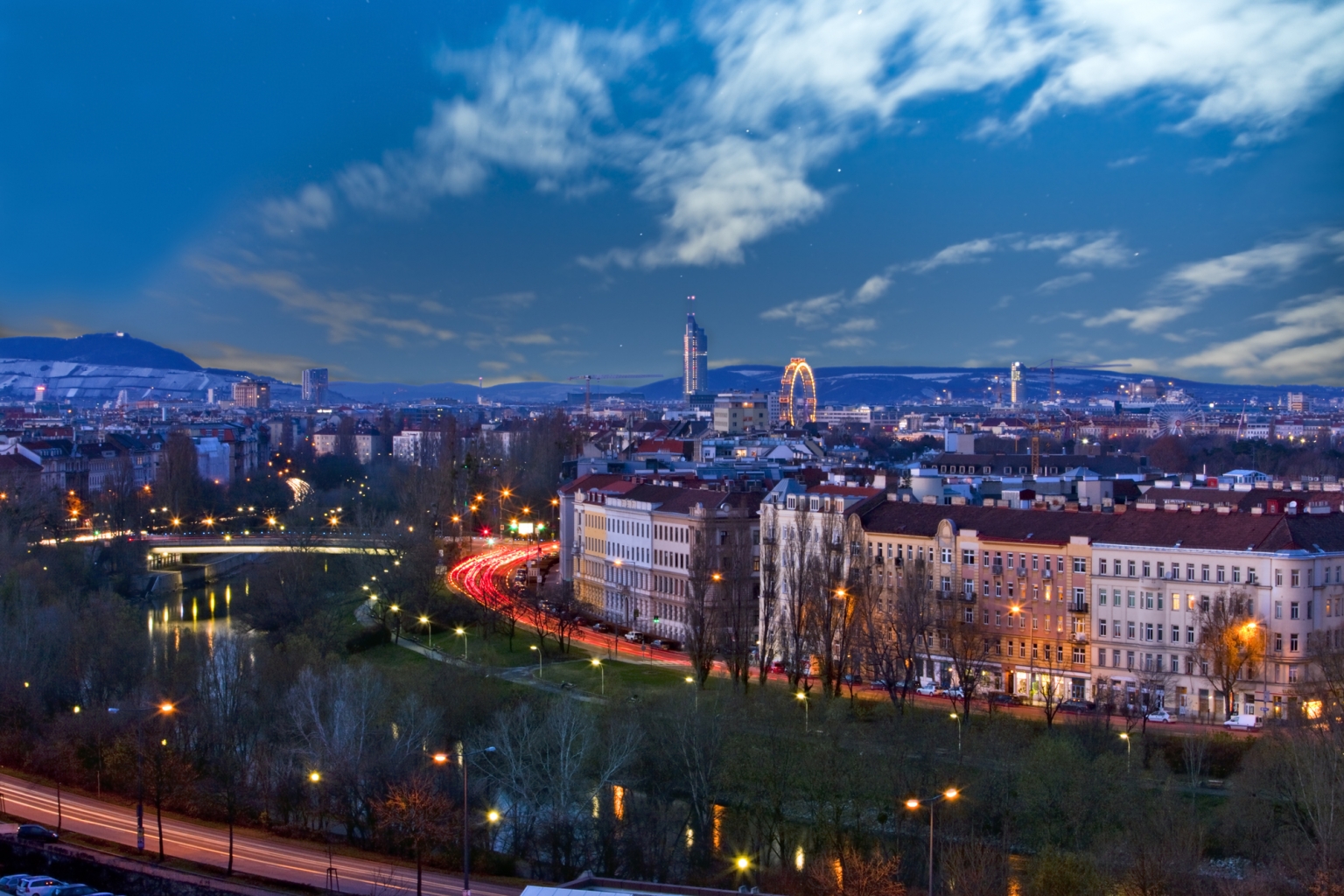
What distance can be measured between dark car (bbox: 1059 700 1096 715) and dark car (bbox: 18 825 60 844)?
1809cm

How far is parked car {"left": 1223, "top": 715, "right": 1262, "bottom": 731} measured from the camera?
2652cm

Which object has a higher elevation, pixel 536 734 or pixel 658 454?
pixel 658 454

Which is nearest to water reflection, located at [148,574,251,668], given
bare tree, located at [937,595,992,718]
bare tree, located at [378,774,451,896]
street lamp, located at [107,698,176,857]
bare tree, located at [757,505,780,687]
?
street lamp, located at [107,698,176,857]

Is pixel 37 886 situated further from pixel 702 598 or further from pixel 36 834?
pixel 702 598

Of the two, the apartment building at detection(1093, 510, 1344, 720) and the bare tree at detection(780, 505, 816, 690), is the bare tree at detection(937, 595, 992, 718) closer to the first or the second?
the apartment building at detection(1093, 510, 1344, 720)

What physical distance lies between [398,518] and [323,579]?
10.7m

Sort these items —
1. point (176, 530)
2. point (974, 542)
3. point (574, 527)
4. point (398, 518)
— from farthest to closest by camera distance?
point (176, 530) → point (398, 518) → point (574, 527) → point (974, 542)

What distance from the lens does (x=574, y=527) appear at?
157ft

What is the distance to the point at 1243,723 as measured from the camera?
26.8 meters

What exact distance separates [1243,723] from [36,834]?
68.9 feet

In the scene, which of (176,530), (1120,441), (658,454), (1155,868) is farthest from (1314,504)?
(1120,441)

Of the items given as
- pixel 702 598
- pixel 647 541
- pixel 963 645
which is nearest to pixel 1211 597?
pixel 963 645

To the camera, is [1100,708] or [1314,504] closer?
[1100,708]

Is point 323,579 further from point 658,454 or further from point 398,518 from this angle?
point 658,454
